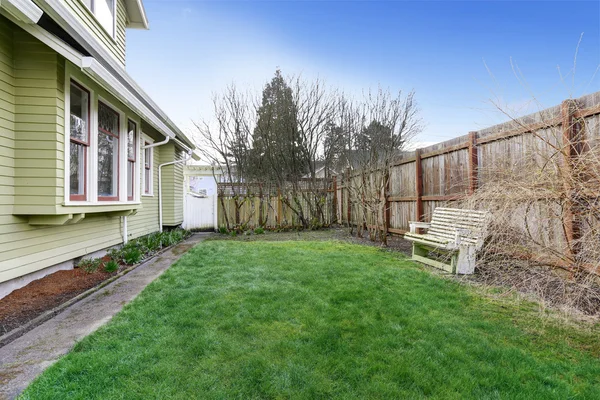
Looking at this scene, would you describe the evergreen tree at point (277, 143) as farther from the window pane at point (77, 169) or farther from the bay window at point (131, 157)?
the window pane at point (77, 169)

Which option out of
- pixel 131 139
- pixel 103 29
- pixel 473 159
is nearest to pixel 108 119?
pixel 131 139

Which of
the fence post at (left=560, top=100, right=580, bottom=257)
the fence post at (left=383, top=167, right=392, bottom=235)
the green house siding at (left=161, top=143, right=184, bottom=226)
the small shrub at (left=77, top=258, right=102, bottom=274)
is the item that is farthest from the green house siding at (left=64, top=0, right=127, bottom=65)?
the fence post at (left=383, top=167, right=392, bottom=235)

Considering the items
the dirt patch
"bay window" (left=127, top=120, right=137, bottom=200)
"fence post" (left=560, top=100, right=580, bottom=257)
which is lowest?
the dirt patch

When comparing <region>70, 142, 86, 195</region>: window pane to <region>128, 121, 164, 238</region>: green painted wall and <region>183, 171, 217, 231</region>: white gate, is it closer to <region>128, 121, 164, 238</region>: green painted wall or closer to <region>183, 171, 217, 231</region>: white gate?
<region>128, 121, 164, 238</region>: green painted wall

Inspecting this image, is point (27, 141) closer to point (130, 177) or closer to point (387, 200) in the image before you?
point (130, 177)

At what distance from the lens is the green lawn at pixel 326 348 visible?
1825mm

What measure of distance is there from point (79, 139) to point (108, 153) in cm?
98

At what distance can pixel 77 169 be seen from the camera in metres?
4.16

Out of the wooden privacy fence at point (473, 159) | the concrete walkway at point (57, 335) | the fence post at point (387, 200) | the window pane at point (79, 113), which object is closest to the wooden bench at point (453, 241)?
the wooden privacy fence at point (473, 159)

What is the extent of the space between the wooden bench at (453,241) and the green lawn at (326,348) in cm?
68

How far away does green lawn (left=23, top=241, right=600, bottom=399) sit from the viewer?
5.99 ft

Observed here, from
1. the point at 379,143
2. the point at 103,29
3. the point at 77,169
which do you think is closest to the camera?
the point at 77,169

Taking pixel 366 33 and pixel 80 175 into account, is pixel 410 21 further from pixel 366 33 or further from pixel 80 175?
pixel 80 175

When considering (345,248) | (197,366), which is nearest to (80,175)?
(197,366)
